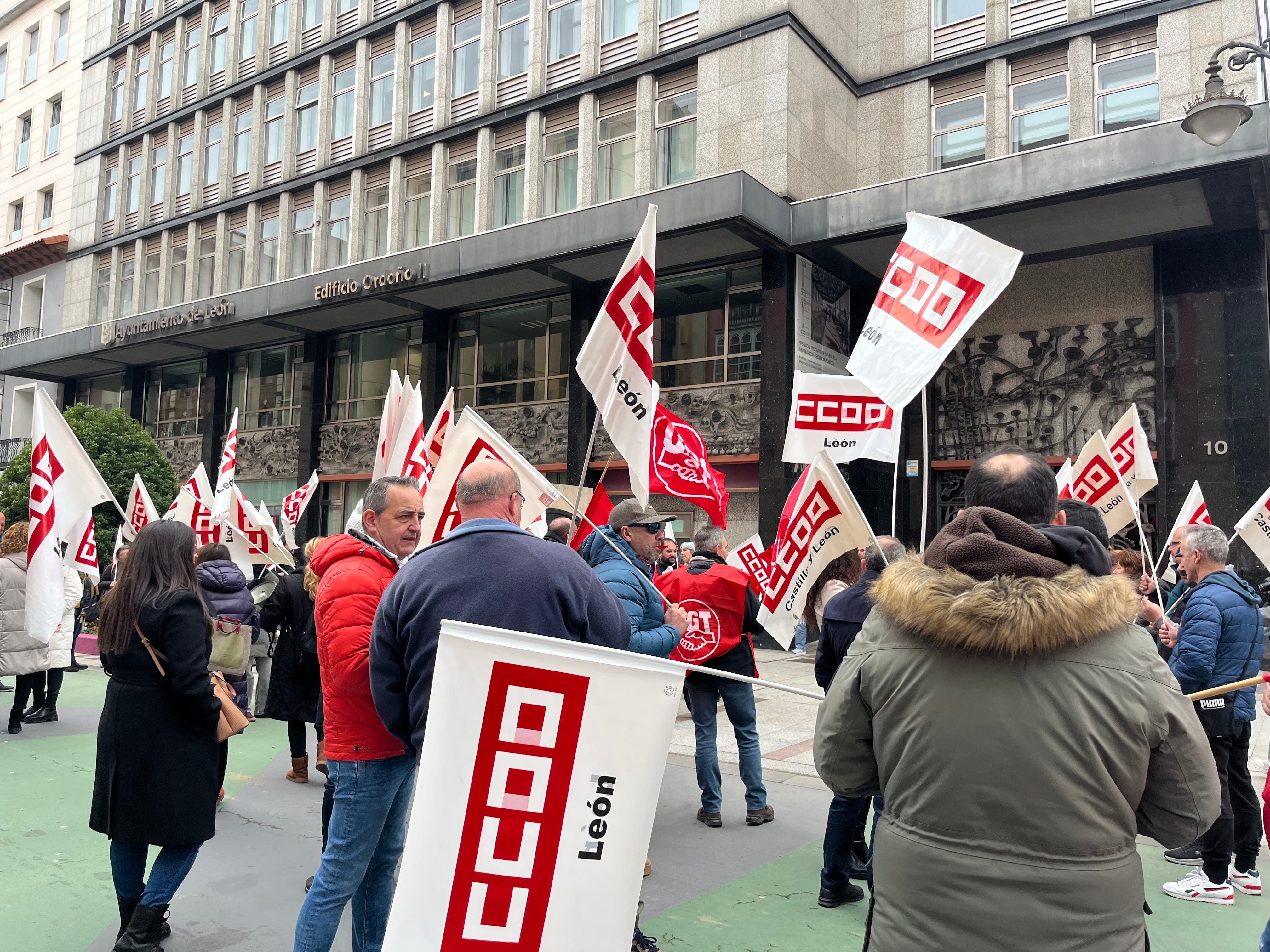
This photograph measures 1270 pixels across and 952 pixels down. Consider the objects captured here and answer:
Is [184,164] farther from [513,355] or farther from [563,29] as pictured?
[563,29]

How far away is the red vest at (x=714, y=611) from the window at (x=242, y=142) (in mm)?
26147

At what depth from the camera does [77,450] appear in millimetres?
6359

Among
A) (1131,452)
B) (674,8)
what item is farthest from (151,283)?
(1131,452)

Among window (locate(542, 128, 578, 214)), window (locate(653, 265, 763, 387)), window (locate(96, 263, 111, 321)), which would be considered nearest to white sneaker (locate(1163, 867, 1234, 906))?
window (locate(653, 265, 763, 387))

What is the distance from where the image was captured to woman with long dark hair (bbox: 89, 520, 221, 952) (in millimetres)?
3928

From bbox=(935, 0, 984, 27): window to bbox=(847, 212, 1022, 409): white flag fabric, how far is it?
14.4m

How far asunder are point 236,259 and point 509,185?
10.5 m

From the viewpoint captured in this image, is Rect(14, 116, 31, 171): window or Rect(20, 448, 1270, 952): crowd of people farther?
Rect(14, 116, 31, 171): window

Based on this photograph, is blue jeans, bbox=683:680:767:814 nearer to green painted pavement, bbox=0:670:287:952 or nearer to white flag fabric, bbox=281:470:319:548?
green painted pavement, bbox=0:670:287:952

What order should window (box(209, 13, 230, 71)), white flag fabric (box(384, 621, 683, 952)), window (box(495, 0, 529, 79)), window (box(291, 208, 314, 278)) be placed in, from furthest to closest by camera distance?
window (box(209, 13, 230, 71)) < window (box(291, 208, 314, 278)) < window (box(495, 0, 529, 79)) < white flag fabric (box(384, 621, 683, 952))

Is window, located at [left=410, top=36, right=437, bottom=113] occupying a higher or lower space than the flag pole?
higher

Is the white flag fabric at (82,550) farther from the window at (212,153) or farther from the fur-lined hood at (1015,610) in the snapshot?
the window at (212,153)

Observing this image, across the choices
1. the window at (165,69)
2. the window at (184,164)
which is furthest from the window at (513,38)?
the window at (165,69)

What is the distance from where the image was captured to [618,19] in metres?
20.4
